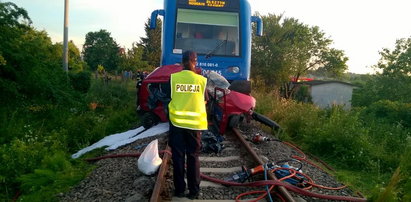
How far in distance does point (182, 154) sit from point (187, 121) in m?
0.44

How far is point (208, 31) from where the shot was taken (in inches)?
394

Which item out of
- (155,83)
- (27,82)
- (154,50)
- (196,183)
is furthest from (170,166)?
(154,50)

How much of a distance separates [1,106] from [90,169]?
452cm

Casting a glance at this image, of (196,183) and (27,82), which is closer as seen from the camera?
(196,183)

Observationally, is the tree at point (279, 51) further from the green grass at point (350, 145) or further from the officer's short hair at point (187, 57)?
the officer's short hair at point (187, 57)

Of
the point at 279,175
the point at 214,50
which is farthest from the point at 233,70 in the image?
the point at 279,175

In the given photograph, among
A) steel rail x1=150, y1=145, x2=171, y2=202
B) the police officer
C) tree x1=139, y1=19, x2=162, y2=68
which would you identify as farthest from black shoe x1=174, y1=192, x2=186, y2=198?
tree x1=139, y1=19, x2=162, y2=68

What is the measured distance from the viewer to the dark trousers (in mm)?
4617

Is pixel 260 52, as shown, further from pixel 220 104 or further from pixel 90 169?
pixel 90 169

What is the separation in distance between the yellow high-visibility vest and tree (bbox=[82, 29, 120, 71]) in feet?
150

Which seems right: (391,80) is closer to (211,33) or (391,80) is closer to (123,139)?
(211,33)

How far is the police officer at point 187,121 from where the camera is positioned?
460 centimetres

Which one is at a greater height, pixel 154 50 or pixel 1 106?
pixel 154 50

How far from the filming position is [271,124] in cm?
910
